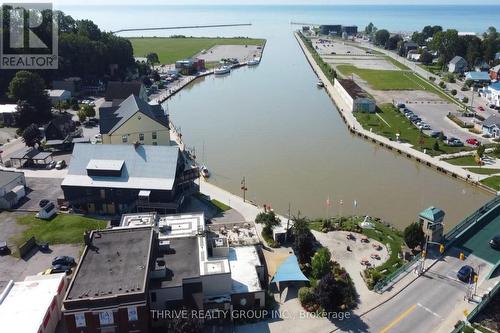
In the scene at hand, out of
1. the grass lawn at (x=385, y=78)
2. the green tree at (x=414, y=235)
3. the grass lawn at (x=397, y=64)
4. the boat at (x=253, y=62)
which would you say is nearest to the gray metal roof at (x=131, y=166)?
the green tree at (x=414, y=235)

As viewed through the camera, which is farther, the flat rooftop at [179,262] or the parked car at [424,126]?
the parked car at [424,126]

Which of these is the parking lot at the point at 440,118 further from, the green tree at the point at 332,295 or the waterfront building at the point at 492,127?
the green tree at the point at 332,295

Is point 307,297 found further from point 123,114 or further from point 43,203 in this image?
point 123,114

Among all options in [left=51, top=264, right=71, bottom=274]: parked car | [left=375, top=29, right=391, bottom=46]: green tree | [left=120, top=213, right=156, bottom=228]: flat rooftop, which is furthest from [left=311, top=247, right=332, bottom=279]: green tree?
[left=375, top=29, right=391, bottom=46]: green tree

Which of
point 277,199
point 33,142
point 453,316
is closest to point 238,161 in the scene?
point 277,199

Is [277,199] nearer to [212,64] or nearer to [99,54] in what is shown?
[99,54]

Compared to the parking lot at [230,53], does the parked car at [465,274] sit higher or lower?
lower
